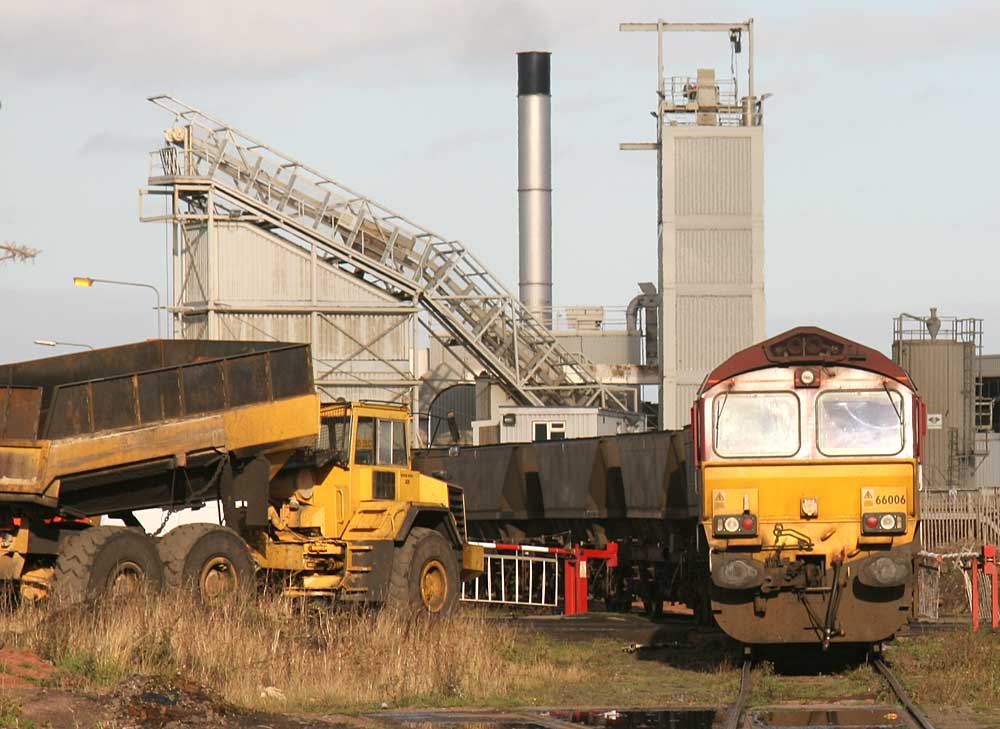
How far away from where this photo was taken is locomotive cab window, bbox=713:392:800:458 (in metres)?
18.9

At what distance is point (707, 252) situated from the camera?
54.8m

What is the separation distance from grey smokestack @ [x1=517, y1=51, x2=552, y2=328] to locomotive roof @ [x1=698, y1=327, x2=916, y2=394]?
45263mm

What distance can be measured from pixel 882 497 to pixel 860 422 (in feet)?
2.97

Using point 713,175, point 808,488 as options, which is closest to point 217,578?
point 808,488

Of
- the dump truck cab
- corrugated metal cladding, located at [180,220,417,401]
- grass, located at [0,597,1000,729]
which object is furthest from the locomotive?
corrugated metal cladding, located at [180,220,417,401]

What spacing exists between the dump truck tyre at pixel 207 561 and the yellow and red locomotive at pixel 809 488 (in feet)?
19.8

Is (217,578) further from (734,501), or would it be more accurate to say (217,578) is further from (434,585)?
(734,501)

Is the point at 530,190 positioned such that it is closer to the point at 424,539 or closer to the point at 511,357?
the point at 511,357

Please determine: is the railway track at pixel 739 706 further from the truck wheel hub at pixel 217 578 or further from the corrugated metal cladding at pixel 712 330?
the corrugated metal cladding at pixel 712 330

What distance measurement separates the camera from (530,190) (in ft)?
213

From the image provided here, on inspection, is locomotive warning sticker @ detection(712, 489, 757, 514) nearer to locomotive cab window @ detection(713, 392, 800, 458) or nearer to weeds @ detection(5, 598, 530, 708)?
locomotive cab window @ detection(713, 392, 800, 458)

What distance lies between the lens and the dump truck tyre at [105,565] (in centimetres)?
1977

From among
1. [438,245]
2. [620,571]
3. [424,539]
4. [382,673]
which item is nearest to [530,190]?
[438,245]

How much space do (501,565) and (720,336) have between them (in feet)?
85.0
